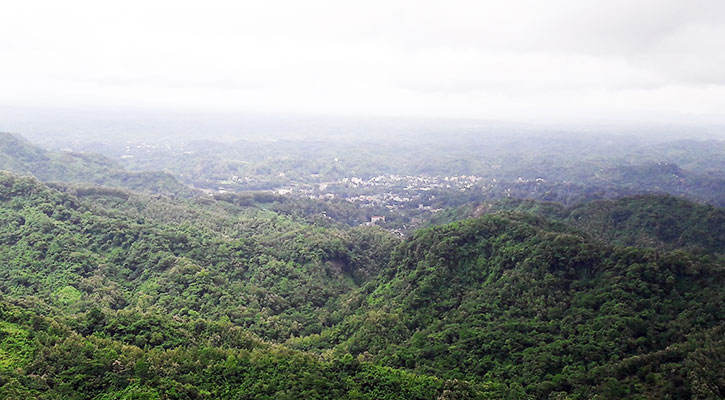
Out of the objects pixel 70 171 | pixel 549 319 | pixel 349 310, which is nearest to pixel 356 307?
pixel 349 310

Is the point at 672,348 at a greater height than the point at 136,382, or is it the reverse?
the point at 672,348

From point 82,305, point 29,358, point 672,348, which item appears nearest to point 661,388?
point 672,348

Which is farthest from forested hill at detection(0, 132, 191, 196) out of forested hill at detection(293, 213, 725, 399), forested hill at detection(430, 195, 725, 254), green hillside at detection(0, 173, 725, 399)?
forested hill at detection(430, 195, 725, 254)

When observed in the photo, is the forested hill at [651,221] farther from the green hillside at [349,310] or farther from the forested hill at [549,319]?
the forested hill at [549,319]

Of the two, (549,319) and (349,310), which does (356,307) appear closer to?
(349,310)

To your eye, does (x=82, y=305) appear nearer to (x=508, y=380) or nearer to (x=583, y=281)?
(x=508, y=380)

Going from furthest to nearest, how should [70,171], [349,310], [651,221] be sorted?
[70,171] → [651,221] → [349,310]
